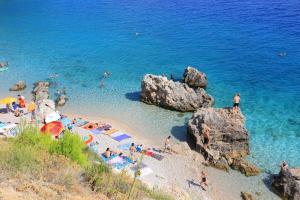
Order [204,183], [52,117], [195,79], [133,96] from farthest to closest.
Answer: [195,79] < [133,96] < [52,117] < [204,183]

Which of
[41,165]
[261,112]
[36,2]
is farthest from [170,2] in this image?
[41,165]

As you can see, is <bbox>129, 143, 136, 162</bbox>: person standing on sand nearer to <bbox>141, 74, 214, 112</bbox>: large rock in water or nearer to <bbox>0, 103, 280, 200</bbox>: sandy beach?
<bbox>0, 103, 280, 200</bbox>: sandy beach

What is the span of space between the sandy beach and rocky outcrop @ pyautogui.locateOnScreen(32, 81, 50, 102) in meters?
10.4

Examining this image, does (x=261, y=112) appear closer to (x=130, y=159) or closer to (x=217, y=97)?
(x=217, y=97)

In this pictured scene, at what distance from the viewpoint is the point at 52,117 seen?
3055 centimetres

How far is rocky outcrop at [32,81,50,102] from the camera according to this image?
35.9 m

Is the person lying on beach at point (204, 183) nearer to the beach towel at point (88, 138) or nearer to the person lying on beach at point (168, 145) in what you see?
the person lying on beach at point (168, 145)

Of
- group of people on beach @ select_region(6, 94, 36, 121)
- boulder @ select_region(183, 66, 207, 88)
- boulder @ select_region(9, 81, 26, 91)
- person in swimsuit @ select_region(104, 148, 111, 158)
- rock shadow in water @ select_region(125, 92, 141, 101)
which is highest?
boulder @ select_region(183, 66, 207, 88)

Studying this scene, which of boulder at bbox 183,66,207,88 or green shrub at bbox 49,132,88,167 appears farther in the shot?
boulder at bbox 183,66,207,88

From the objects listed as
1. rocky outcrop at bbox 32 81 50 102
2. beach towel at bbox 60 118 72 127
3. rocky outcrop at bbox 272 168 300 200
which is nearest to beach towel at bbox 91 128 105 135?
beach towel at bbox 60 118 72 127

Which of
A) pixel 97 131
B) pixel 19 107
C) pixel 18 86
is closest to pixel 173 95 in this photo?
pixel 97 131

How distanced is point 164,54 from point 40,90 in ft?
56.5

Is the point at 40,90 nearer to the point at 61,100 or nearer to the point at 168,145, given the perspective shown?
the point at 61,100

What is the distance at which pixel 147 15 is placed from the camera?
65375 mm
